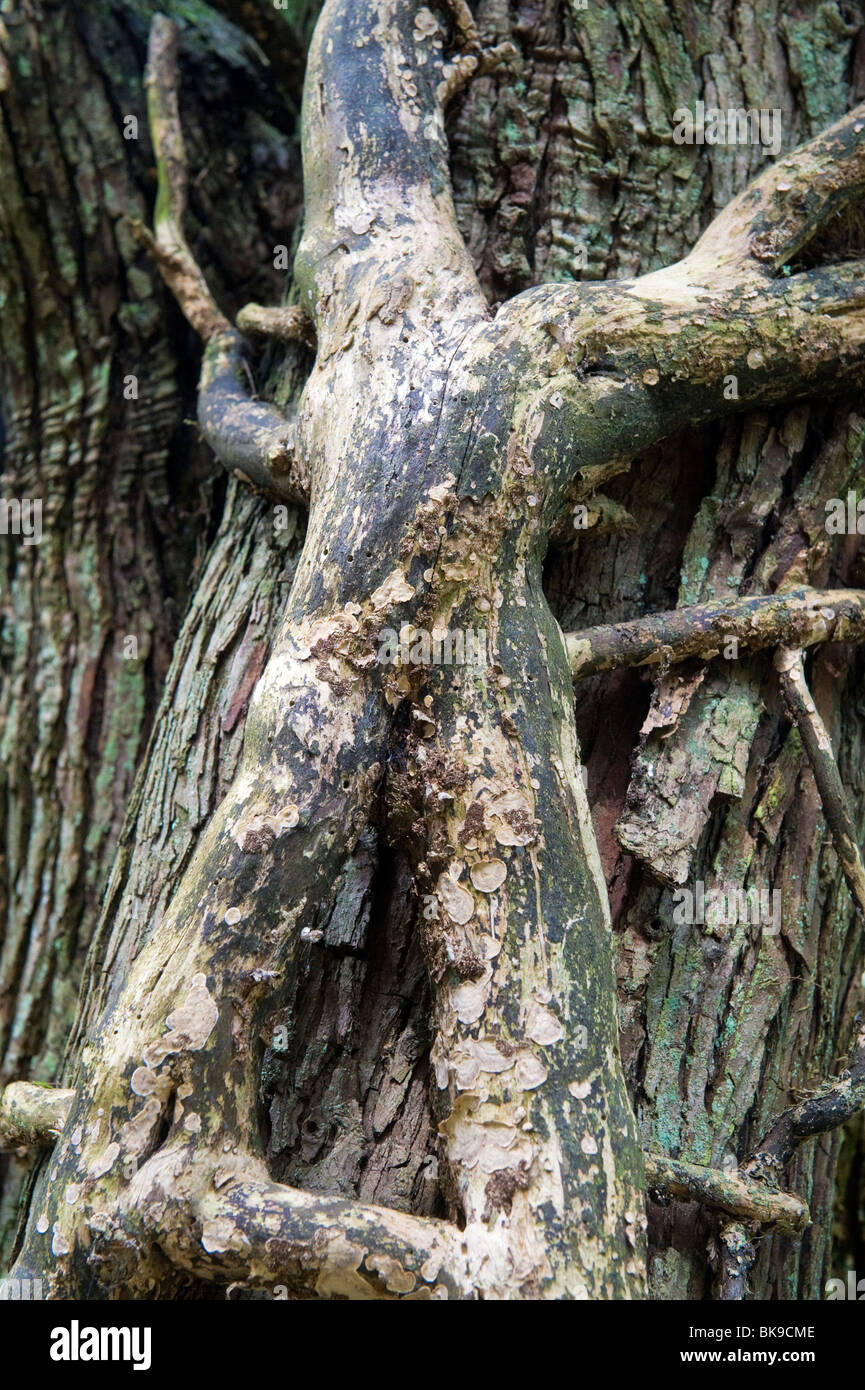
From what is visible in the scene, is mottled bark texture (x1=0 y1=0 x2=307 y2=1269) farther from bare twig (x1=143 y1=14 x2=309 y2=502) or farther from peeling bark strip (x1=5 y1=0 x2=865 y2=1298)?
peeling bark strip (x1=5 y1=0 x2=865 y2=1298)

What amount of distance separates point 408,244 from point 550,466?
56 cm

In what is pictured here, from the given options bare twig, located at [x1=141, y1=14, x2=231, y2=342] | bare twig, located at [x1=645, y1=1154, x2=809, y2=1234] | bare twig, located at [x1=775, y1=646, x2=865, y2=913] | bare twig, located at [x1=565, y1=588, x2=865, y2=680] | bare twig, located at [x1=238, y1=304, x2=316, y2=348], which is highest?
bare twig, located at [x1=141, y1=14, x2=231, y2=342]

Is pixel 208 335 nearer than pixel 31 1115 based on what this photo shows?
No

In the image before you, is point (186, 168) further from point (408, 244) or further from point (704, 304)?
point (704, 304)

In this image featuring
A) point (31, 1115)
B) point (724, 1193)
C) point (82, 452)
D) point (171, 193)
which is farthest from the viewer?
point (82, 452)

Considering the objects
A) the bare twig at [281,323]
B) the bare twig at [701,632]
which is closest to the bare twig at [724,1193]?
the bare twig at [701,632]

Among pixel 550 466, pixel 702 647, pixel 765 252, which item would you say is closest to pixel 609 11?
pixel 765 252

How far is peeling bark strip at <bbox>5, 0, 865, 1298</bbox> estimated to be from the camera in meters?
1.39

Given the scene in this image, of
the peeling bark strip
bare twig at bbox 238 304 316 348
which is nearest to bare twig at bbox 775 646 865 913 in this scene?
Result: the peeling bark strip

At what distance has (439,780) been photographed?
1.58 meters

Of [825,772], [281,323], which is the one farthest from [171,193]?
[825,772]

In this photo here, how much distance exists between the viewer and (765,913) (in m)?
1.81

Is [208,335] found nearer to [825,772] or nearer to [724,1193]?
[825,772]

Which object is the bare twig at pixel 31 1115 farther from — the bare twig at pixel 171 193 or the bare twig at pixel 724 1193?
the bare twig at pixel 171 193
